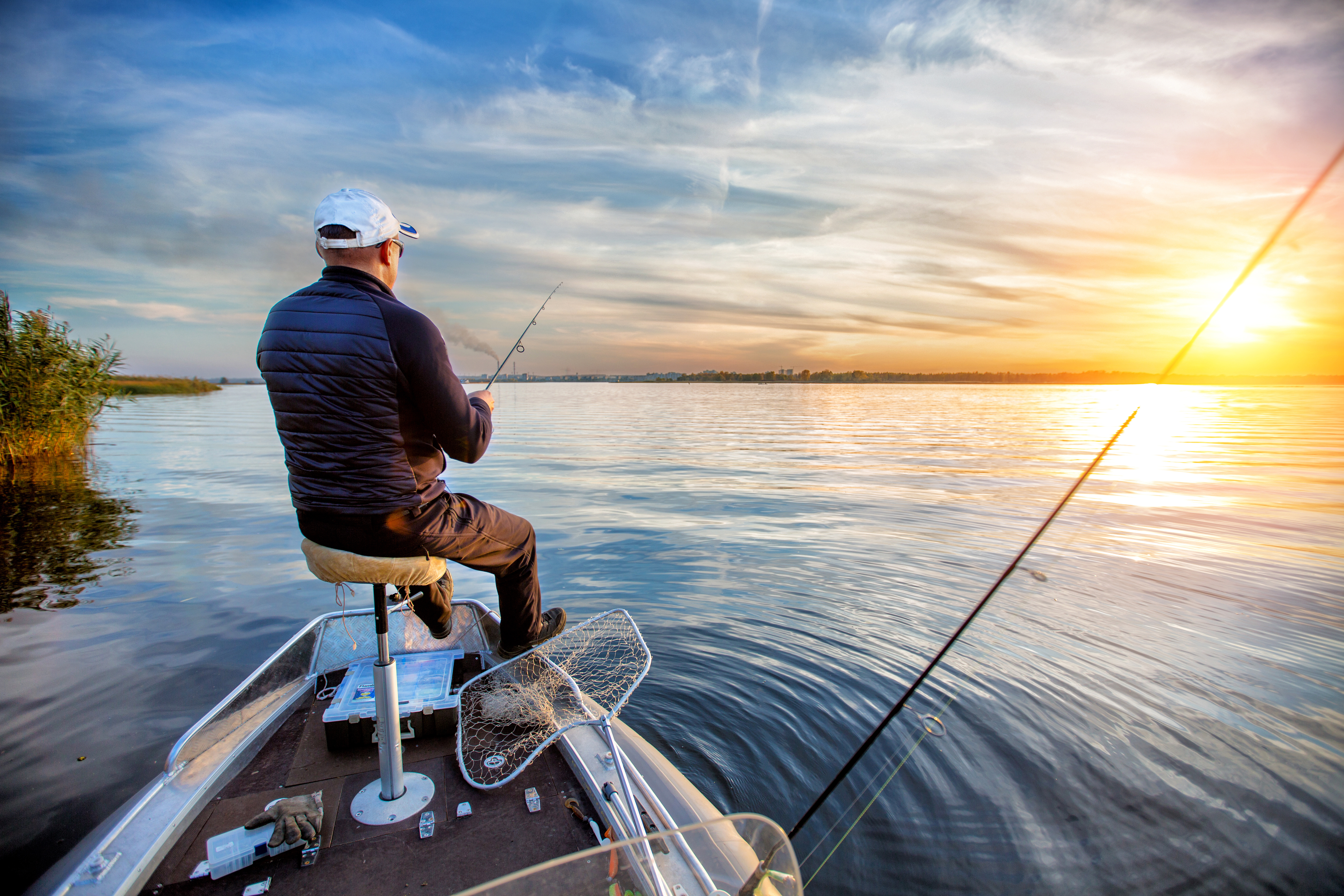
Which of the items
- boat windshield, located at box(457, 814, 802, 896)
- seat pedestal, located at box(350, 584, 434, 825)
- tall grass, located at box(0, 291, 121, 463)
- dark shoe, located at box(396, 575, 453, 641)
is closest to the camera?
boat windshield, located at box(457, 814, 802, 896)

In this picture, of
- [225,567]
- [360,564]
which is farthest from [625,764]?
[225,567]

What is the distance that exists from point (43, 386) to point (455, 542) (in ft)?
65.9

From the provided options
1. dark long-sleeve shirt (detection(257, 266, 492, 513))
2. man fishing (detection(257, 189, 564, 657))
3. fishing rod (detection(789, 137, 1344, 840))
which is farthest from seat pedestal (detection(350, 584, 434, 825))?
fishing rod (detection(789, 137, 1344, 840))

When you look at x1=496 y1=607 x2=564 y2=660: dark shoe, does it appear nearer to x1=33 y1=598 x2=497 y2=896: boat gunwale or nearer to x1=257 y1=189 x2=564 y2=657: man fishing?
x1=257 y1=189 x2=564 y2=657: man fishing

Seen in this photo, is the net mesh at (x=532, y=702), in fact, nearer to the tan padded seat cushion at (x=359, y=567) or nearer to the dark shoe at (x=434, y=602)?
the dark shoe at (x=434, y=602)

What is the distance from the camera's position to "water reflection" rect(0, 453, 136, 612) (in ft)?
25.2

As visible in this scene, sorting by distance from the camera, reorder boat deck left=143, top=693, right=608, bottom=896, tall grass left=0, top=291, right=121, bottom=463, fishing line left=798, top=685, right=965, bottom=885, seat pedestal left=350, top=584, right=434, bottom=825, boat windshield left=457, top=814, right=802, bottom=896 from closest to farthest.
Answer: boat windshield left=457, top=814, right=802, bottom=896, boat deck left=143, top=693, right=608, bottom=896, seat pedestal left=350, top=584, right=434, bottom=825, fishing line left=798, top=685, right=965, bottom=885, tall grass left=0, top=291, right=121, bottom=463

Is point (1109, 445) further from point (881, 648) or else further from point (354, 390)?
point (354, 390)

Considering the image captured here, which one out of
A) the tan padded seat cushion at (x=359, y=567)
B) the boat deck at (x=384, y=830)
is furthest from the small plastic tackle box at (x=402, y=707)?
the tan padded seat cushion at (x=359, y=567)

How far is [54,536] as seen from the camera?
10.4 metres

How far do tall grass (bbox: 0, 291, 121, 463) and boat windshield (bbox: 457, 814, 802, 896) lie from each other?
20.7 meters

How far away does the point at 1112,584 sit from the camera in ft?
25.9

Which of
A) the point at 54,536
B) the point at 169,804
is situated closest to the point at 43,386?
the point at 54,536

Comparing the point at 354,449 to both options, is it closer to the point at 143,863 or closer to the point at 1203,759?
the point at 143,863
